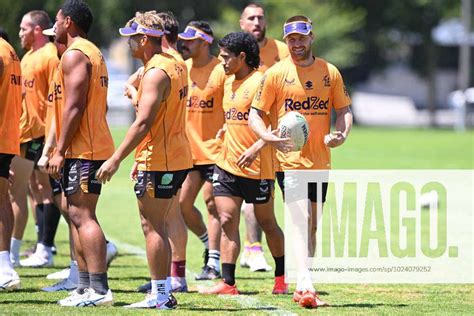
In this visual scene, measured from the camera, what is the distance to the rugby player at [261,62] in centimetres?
1188

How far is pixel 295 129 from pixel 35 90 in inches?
161

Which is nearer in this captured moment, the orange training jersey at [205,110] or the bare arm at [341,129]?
the bare arm at [341,129]

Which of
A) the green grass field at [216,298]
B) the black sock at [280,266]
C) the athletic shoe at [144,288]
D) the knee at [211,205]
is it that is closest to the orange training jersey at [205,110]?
the knee at [211,205]

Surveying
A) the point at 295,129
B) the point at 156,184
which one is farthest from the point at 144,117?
the point at 295,129

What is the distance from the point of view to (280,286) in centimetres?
994

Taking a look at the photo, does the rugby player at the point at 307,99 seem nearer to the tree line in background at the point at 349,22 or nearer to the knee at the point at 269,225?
the knee at the point at 269,225

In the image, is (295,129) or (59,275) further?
(59,275)

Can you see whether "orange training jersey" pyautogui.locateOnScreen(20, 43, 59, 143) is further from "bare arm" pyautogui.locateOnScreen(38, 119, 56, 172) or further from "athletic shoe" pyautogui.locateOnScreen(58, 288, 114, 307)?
"athletic shoe" pyautogui.locateOnScreen(58, 288, 114, 307)

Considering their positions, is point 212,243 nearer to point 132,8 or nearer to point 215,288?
point 215,288

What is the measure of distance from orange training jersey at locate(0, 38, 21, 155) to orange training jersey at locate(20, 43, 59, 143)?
1635 mm

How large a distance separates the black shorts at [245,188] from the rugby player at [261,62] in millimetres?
2002

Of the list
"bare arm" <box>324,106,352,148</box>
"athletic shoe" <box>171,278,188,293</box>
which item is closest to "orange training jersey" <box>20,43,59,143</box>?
"athletic shoe" <box>171,278,188,293</box>

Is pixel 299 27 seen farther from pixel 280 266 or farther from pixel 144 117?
pixel 280 266

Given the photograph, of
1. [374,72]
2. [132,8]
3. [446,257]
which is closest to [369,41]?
[374,72]
